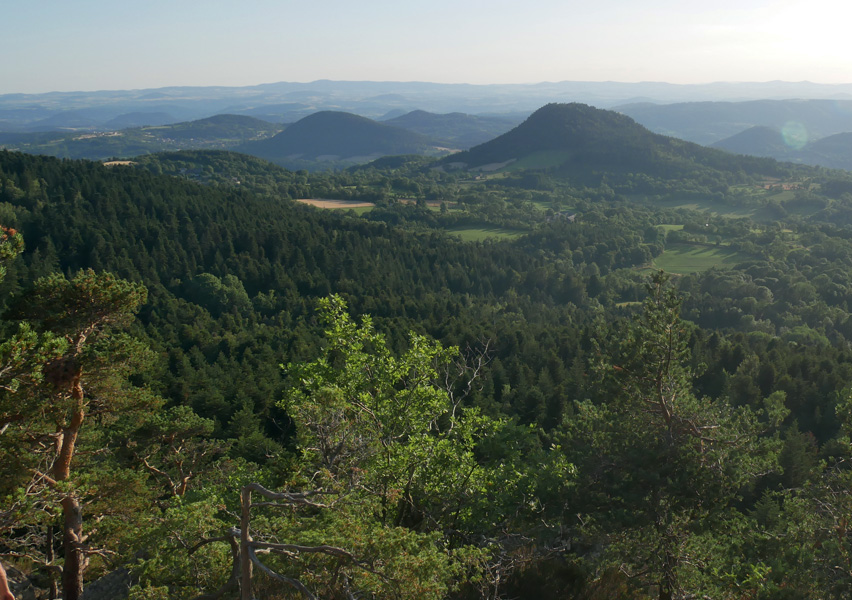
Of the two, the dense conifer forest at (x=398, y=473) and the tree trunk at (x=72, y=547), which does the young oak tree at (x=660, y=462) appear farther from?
the tree trunk at (x=72, y=547)

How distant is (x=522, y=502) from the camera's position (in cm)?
1795

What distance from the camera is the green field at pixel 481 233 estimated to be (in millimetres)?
158637

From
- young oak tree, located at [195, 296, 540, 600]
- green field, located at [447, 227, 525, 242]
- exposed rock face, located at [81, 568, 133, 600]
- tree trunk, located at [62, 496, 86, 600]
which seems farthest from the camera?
green field, located at [447, 227, 525, 242]

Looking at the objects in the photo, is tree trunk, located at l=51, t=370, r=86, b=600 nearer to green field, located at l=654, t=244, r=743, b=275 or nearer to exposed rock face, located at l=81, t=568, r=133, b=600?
exposed rock face, located at l=81, t=568, r=133, b=600

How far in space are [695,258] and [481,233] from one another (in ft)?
189

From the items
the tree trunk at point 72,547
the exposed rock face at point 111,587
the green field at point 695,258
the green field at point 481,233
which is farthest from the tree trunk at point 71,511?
the green field at point 481,233

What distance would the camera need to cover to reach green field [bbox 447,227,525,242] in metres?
159

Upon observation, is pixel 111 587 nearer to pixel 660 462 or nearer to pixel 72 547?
pixel 72 547

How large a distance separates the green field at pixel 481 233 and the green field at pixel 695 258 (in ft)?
134

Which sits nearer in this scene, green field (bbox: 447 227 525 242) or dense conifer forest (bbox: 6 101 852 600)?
dense conifer forest (bbox: 6 101 852 600)

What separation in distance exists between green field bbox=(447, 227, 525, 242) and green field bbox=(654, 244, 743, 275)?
134 ft

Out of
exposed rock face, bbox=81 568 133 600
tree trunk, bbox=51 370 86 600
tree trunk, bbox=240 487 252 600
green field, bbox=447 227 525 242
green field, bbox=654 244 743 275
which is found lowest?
green field, bbox=654 244 743 275

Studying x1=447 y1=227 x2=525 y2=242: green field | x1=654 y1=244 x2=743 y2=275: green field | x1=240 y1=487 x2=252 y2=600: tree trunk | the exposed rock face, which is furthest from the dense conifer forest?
x1=447 y1=227 x2=525 y2=242: green field

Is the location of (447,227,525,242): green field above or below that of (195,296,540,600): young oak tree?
below
